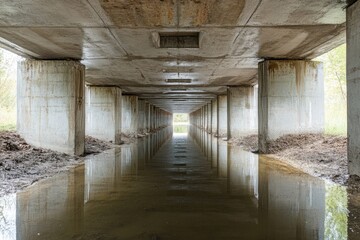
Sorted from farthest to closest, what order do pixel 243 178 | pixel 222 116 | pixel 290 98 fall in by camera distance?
pixel 222 116 → pixel 290 98 → pixel 243 178

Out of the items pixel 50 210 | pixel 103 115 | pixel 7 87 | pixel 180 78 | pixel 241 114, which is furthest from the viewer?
pixel 7 87

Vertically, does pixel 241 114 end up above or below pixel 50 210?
above

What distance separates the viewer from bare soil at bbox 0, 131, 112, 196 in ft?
24.6

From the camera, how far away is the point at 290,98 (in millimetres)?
13742

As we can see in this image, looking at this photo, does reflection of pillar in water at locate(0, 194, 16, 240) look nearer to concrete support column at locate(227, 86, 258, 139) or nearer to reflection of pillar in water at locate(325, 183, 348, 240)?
reflection of pillar in water at locate(325, 183, 348, 240)

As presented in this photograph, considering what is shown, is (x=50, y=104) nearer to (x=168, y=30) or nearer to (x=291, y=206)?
(x=168, y=30)

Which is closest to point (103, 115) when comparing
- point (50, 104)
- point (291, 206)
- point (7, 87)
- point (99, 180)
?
point (50, 104)

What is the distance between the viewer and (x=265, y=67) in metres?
13.8

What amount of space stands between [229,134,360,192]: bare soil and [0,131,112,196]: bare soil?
22.6 feet

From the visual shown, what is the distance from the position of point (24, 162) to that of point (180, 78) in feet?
36.6

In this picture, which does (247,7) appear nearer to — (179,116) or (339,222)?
(339,222)

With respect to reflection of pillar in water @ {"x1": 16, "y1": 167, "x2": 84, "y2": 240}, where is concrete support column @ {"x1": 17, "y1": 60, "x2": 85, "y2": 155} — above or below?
above

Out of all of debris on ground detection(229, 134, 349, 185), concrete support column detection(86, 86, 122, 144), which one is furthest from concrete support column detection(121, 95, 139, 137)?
debris on ground detection(229, 134, 349, 185)

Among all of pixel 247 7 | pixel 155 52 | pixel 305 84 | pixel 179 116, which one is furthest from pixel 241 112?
pixel 179 116
